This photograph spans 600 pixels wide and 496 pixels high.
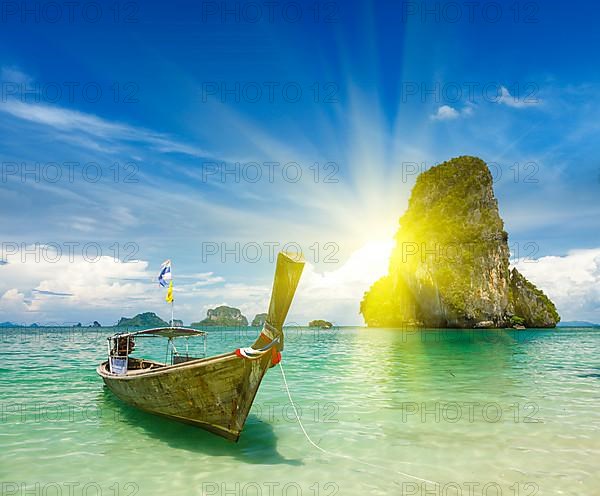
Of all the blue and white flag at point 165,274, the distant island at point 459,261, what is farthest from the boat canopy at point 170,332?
the distant island at point 459,261

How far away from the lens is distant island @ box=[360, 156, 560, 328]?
76062 mm

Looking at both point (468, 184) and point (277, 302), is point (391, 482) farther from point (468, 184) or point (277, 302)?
point (468, 184)

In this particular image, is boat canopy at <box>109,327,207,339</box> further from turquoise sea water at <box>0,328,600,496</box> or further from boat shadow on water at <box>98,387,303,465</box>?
boat shadow on water at <box>98,387,303,465</box>

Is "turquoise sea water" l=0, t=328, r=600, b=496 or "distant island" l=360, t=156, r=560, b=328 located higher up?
"distant island" l=360, t=156, r=560, b=328

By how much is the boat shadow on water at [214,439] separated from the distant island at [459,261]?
2794 inches

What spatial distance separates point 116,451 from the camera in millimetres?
8375

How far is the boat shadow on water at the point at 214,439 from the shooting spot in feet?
25.9

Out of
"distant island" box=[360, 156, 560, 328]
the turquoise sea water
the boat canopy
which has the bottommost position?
the turquoise sea water

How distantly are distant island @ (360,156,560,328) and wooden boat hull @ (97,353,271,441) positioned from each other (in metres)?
72.2

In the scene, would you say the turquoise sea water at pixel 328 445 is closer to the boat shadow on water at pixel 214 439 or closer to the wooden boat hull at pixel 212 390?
the boat shadow on water at pixel 214 439

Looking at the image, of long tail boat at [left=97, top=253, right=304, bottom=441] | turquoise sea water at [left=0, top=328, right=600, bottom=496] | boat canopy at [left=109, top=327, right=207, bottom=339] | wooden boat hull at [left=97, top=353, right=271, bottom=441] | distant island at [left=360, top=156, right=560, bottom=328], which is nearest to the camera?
turquoise sea water at [left=0, top=328, right=600, bottom=496]

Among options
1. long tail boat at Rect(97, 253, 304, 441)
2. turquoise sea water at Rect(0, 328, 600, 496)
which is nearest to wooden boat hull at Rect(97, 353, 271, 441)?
long tail boat at Rect(97, 253, 304, 441)

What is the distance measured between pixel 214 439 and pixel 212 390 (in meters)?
1.35

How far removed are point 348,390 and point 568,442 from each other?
286 inches
